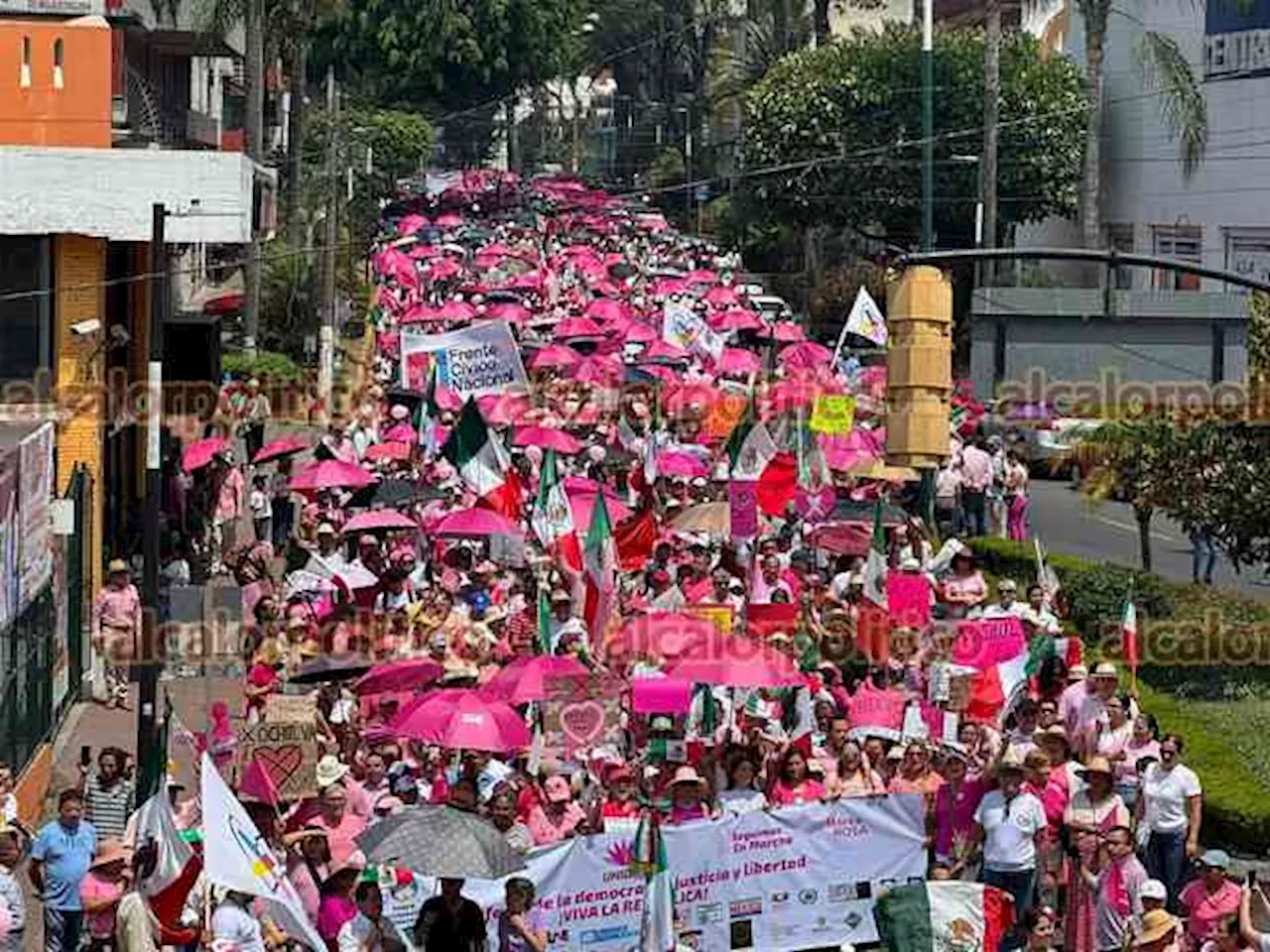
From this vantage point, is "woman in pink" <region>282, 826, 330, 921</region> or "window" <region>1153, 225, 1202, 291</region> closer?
"woman in pink" <region>282, 826, 330, 921</region>

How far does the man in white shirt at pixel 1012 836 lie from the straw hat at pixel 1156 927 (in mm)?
1915

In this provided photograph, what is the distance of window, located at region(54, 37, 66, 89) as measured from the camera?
2853 cm

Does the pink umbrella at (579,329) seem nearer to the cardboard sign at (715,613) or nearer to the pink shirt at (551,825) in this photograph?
the cardboard sign at (715,613)

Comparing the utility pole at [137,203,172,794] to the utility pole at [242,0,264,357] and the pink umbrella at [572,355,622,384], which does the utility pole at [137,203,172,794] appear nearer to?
the pink umbrella at [572,355,622,384]

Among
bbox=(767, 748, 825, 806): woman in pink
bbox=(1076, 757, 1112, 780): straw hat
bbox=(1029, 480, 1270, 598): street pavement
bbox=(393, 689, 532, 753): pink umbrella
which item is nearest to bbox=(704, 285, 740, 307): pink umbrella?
bbox=(1029, 480, 1270, 598): street pavement

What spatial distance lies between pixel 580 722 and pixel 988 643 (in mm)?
3454

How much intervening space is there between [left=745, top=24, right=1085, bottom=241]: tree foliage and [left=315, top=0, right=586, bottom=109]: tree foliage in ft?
139

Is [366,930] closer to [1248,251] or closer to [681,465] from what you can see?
[681,465]

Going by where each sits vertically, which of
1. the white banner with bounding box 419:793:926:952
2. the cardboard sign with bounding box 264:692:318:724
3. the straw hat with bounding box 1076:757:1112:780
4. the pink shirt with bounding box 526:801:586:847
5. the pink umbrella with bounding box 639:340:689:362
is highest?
the pink umbrella with bounding box 639:340:689:362

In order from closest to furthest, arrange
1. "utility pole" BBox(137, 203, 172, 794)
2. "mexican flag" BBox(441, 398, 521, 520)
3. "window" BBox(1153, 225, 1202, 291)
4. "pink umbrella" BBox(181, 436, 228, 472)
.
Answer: "utility pole" BBox(137, 203, 172, 794)
"mexican flag" BBox(441, 398, 521, 520)
"pink umbrella" BBox(181, 436, 228, 472)
"window" BBox(1153, 225, 1202, 291)

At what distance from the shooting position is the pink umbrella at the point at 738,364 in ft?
132

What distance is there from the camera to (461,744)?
15984 millimetres

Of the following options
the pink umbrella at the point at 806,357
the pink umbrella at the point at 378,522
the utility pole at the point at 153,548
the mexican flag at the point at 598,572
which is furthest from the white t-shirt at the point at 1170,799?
the pink umbrella at the point at 806,357

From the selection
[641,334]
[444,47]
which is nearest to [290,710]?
[641,334]
